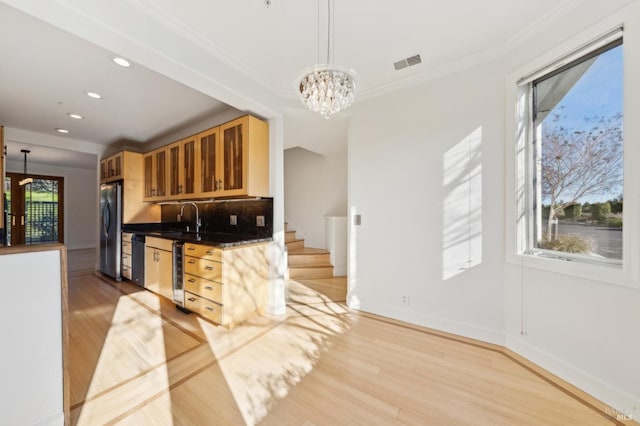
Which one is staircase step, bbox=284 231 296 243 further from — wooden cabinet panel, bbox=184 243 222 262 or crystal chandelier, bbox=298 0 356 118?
crystal chandelier, bbox=298 0 356 118

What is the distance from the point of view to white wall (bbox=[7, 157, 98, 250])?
7.14m

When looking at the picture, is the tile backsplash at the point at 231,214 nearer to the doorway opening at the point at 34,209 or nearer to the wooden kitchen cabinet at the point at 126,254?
the wooden kitchen cabinet at the point at 126,254

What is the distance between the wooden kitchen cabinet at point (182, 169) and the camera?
3311 millimetres

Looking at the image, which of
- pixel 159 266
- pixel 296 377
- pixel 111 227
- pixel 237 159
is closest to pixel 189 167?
pixel 237 159

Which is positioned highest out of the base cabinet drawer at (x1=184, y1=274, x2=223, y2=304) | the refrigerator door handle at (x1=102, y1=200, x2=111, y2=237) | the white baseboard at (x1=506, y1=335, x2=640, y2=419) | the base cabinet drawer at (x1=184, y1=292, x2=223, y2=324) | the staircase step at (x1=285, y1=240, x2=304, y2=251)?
the refrigerator door handle at (x1=102, y1=200, x2=111, y2=237)

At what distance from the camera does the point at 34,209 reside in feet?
21.8

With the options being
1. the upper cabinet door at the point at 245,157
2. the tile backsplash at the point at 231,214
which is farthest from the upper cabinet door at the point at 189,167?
the upper cabinet door at the point at 245,157

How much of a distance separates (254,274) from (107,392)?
4.58 feet

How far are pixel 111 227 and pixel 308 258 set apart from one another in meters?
3.41

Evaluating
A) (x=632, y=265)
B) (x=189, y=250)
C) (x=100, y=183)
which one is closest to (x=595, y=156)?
(x=632, y=265)

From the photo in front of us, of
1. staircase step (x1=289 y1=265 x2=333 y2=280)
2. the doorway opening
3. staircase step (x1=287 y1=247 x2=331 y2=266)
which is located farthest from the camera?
the doorway opening

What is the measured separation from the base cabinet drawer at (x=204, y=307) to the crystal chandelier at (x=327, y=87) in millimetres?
2095

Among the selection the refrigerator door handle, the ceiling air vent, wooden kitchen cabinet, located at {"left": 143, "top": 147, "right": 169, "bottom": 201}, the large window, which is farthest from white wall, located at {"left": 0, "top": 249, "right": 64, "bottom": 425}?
the refrigerator door handle

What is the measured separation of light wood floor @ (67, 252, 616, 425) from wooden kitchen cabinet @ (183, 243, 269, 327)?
0.56ft
